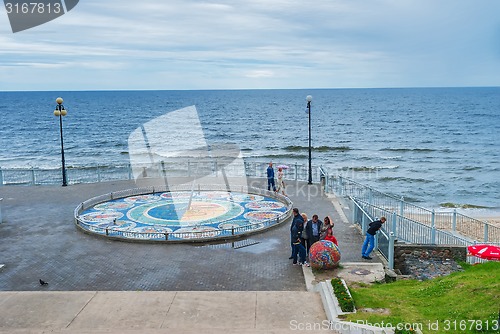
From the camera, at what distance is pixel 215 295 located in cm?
1148

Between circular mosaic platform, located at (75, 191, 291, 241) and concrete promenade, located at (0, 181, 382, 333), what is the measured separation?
1.61ft

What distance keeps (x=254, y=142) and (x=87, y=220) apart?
58116 mm

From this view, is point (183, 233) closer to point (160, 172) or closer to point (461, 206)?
point (160, 172)

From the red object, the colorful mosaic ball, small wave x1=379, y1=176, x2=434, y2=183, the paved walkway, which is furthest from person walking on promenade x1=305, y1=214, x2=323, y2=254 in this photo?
small wave x1=379, y1=176, x2=434, y2=183

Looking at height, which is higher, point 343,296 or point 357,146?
point 343,296

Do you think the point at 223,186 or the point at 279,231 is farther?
the point at 223,186

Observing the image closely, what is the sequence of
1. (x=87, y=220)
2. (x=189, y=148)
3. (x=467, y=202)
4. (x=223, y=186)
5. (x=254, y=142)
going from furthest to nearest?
1. (x=254, y=142)
2. (x=189, y=148)
3. (x=467, y=202)
4. (x=223, y=186)
5. (x=87, y=220)

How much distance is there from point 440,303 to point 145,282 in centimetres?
707

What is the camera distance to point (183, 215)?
65.1 ft

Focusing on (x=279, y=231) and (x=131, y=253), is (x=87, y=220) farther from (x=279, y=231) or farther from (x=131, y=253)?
(x=279, y=231)

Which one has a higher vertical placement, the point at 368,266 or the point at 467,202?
the point at 368,266

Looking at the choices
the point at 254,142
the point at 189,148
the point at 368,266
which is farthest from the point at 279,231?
the point at 254,142

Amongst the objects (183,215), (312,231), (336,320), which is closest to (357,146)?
(183,215)

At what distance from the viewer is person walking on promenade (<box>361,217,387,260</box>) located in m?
14.5
